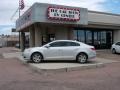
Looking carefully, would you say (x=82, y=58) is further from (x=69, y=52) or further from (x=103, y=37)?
(x=103, y=37)

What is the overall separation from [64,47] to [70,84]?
7076mm

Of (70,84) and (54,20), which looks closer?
(70,84)

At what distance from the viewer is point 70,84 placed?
9359 mm

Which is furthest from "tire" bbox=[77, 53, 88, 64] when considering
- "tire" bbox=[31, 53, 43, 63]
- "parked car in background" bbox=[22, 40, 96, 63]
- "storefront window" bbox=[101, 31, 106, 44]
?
"storefront window" bbox=[101, 31, 106, 44]

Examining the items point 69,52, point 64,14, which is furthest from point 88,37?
point 69,52

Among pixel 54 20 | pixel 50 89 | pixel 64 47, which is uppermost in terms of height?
pixel 54 20

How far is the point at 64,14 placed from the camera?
21.5m

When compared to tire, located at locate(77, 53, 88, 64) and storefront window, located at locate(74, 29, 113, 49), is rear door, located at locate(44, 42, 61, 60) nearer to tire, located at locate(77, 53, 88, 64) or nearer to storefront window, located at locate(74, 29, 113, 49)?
tire, located at locate(77, 53, 88, 64)

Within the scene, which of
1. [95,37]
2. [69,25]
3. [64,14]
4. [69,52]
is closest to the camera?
[69,52]

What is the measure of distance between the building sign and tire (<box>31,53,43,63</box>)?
5474 millimetres

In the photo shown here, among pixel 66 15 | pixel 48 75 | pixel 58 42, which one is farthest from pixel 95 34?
pixel 48 75

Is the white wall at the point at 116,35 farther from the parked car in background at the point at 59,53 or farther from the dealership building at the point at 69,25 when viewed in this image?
the parked car in background at the point at 59,53

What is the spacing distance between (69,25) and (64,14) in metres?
2.61

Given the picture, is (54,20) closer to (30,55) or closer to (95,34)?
(30,55)
